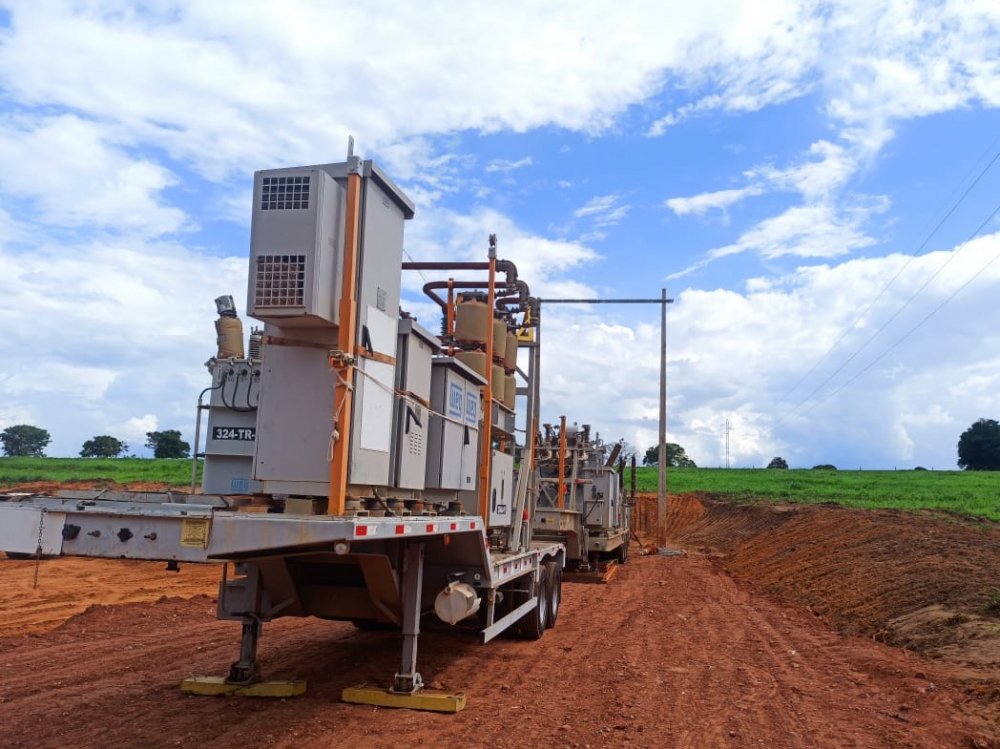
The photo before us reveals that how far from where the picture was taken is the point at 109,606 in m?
12.3

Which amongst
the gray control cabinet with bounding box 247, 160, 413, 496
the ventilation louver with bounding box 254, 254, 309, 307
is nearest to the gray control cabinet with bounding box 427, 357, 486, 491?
the gray control cabinet with bounding box 247, 160, 413, 496

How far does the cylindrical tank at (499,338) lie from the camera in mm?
10211

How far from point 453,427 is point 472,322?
1985 mm

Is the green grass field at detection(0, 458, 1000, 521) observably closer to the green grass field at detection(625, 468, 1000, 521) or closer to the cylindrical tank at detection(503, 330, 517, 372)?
the green grass field at detection(625, 468, 1000, 521)

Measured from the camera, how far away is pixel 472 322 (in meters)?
9.83

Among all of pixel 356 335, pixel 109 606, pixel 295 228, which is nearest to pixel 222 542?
pixel 356 335

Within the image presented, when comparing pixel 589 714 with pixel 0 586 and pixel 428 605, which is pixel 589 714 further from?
pixel 0 586

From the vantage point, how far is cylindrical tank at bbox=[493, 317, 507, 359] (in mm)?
10211

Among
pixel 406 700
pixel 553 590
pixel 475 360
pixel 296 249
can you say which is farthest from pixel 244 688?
pixel 553 590

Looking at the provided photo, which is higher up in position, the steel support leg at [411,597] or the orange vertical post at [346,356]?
the orange vertical post at [346,356]

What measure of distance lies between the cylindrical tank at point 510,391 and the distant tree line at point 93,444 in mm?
37180

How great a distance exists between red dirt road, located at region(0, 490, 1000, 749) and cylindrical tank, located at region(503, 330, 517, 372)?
3.44 meters

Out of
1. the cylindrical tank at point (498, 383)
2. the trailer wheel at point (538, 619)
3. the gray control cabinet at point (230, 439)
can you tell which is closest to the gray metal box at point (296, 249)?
the gray control cabinet at point (230, 439)

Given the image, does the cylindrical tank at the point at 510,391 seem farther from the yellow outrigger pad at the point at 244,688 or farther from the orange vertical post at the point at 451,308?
the yellow outrigger pad at the point at 244,688
